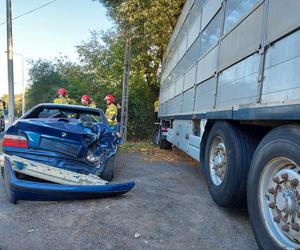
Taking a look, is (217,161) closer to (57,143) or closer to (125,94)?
(57,143)

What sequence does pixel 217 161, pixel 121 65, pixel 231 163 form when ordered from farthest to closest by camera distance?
pixel 121 65 < pixel 217 161 < pixel 231 163

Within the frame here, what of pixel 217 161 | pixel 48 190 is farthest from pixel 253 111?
pixel 48 190

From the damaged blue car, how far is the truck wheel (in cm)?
192

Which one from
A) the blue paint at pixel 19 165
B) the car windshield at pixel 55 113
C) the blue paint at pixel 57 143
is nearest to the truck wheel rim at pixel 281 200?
the blue paint at pixel 57 143

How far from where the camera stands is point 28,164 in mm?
4328

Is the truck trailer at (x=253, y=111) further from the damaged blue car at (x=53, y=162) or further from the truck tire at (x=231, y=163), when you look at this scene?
the damaged blue car at (x=53, y=162)

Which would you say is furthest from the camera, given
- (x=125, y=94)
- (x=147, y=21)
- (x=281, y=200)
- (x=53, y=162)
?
(x=125, y=94)

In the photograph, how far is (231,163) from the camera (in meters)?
3.76

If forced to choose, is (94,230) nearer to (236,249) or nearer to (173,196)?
(236,249)

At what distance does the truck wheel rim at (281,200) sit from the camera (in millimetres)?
2498

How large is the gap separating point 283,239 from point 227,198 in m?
1.27

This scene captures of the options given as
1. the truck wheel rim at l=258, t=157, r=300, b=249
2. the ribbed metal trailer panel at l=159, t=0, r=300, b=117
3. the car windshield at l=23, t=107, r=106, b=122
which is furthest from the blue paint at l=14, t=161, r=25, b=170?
the truck wheel rim at l=258, t=157, r=300, b=249

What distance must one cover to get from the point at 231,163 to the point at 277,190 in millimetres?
1055

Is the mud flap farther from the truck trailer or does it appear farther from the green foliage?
the green foliage
